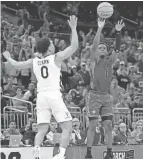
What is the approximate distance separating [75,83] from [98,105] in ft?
25.1

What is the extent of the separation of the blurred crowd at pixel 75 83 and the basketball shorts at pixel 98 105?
264 cm

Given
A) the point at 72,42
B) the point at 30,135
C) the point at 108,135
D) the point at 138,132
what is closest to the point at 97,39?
the point at 72,42

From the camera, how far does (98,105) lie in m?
12.4

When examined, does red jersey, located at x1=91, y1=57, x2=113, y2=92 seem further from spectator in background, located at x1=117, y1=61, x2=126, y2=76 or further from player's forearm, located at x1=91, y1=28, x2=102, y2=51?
spectator in background, located at x1=117, y1=61, x2=126, y2=76

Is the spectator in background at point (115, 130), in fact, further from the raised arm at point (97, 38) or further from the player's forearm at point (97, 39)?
the player's forearm at point (97, 39)

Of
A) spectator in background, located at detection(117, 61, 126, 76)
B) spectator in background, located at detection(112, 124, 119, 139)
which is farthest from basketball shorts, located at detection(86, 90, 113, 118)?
spectator in background, located at detection(117, 61, 126, 76)

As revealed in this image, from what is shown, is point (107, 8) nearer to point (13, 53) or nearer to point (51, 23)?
point (13, 53)

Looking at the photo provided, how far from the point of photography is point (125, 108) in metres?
19.0

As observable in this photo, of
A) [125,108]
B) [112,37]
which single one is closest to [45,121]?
[125,108]

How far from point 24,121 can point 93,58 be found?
6195 mm

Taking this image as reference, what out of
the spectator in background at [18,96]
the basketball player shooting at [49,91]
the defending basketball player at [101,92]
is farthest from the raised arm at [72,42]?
the spectator in background at [18,96]

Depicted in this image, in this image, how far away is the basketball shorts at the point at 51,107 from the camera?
11.4 meters

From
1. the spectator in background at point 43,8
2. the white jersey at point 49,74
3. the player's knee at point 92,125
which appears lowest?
the player's knee at point 92,125

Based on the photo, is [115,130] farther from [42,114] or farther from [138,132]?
[42,114]
